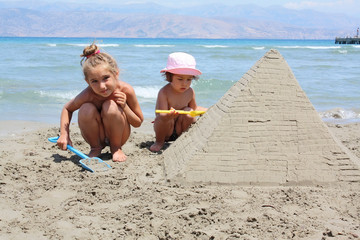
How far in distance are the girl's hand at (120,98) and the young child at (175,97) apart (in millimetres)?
388

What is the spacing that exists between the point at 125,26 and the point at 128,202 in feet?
364

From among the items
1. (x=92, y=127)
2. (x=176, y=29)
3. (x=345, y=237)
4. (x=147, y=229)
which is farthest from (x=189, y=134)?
(x=176, y=29)

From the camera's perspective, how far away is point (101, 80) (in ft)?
9.53

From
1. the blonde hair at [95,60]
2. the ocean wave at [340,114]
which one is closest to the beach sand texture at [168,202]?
the blonde hair at [95,60]

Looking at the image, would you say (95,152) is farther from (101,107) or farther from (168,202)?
(168,202)

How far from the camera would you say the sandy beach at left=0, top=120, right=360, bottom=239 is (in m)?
1.88

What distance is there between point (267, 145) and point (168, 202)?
743 mm

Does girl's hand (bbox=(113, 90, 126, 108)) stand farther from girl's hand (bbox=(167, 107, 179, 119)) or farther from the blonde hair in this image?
girl's hand (bbox=(167, 107, 179, 119))

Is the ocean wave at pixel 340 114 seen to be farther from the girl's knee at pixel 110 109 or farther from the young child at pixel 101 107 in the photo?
the girl's knee at pixel 110 109

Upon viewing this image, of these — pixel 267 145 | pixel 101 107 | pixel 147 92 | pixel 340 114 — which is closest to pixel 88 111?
pixel 101 107

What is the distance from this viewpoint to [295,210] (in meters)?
2.13

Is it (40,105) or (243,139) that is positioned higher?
(243,139)

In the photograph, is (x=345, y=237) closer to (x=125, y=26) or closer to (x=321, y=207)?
(x=321, y=207)

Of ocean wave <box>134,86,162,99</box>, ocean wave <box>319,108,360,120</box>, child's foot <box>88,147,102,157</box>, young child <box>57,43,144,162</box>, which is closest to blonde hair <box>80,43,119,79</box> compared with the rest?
young child <box>57,43,144,162</box>
